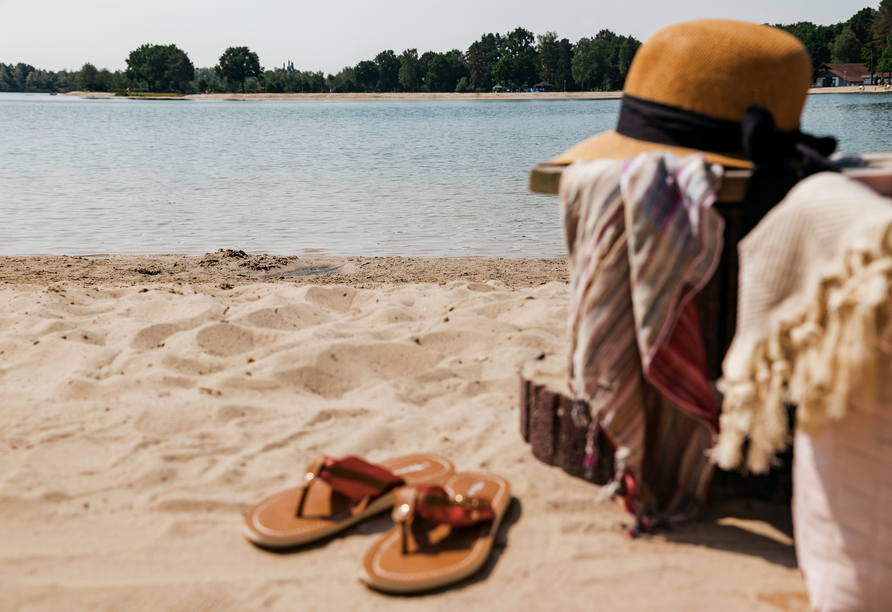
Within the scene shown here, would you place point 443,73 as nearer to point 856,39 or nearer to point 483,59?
point 483,59

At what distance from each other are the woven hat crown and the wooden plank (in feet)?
0.79

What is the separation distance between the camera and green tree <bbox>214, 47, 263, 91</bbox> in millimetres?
133875

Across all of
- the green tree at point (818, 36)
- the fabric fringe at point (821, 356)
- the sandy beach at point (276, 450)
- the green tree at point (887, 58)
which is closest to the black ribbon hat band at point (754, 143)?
the fabric fringe at point (821, 356)

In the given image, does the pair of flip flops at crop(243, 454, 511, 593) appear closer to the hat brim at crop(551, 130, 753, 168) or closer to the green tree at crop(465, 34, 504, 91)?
the hat brim at crop(551, 130, 753, 168)

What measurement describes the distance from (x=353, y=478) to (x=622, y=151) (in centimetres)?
144

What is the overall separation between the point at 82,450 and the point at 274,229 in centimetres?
755

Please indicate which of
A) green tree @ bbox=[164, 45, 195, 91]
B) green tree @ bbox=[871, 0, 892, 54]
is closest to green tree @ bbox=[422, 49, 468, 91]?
green tree @ bbox=[164, 45, 195, 91]

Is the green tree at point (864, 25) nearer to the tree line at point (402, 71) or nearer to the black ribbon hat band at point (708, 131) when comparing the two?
the tree line at point (402, 71)

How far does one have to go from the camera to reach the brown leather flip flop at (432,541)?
1958mm

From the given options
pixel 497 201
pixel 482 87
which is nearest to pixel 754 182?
pixel 497 201

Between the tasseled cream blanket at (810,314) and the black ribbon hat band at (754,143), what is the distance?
1.07ft

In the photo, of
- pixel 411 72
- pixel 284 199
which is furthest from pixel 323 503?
pixel 411 72

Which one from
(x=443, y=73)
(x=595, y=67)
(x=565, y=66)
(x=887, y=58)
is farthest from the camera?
(x=443, y=73)

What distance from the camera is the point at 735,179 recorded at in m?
1.96
